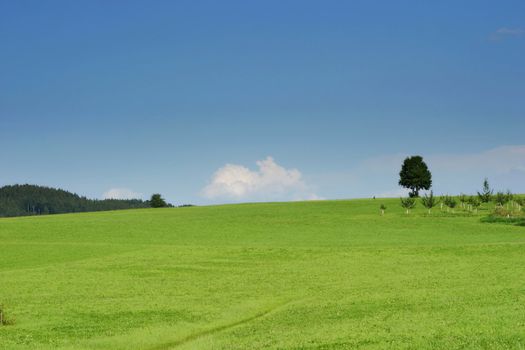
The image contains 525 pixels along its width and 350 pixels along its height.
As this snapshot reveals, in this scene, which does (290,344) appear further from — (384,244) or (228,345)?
(384,244)

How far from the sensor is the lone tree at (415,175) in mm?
127125

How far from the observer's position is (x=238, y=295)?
30.8 metres

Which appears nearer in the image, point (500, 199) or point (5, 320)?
point (5, 320)

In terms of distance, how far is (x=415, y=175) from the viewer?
5010 inches

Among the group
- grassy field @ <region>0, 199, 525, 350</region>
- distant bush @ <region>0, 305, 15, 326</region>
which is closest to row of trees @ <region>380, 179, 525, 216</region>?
grassy field @ <region>0, 199, 525, 350</region>

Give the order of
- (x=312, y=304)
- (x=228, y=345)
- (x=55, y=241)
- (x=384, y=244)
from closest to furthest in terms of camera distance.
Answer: (x=228, y=345) < (x=312, y=304) < (x=384, y=244) < (x=55, y=241)

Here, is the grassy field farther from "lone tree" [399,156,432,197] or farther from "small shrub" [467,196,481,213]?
"lone tree" [399,156,432,197]

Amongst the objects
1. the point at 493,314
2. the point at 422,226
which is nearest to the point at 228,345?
the point at 493,314

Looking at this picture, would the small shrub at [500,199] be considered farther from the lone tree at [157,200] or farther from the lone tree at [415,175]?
the lone tree at [157,200]

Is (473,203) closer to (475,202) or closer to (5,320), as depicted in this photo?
(475,202)

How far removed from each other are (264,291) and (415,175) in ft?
330

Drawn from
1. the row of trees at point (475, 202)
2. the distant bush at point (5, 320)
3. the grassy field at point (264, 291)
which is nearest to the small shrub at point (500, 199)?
the row of trees at point (475, 202)

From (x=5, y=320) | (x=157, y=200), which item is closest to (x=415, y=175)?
(x=157, y=200)

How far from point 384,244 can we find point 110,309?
33144mm
